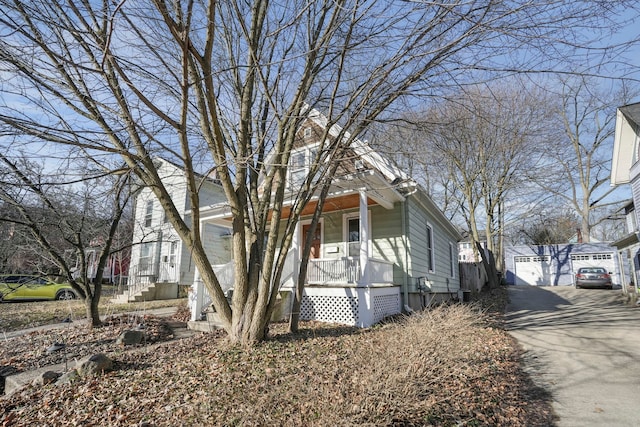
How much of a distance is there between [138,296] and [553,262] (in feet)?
98.2

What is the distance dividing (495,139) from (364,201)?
1225 centimetres

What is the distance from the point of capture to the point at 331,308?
852cm

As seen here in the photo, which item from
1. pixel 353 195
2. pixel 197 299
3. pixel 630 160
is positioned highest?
pixel 630 160

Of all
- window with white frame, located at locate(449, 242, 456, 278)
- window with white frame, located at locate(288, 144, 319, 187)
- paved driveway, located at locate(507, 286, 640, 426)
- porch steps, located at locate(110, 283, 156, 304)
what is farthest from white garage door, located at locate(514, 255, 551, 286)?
porch steps, located at locate(110, 283, 156, 304)

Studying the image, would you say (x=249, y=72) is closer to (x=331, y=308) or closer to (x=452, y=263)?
(x=331, y=308)

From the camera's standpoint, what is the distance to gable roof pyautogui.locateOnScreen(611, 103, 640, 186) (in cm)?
1310

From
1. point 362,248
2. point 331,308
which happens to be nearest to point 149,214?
point 331,308

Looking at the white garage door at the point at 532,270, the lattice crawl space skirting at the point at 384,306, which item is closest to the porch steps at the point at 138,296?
the lattice crawl space skirting at the point at 384,306

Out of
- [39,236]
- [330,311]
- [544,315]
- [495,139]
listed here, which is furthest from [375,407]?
[495,139]

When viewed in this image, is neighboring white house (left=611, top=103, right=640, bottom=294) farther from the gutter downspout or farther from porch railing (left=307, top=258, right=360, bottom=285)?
porch railing (left=307, top=258, right=360, bottom=285)

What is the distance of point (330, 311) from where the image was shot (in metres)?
8.52

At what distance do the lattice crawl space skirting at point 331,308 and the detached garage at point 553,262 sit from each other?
2587 cm

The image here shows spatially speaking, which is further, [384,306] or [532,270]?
[532,270]

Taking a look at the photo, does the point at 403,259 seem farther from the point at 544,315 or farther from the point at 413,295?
the point at 544,315
